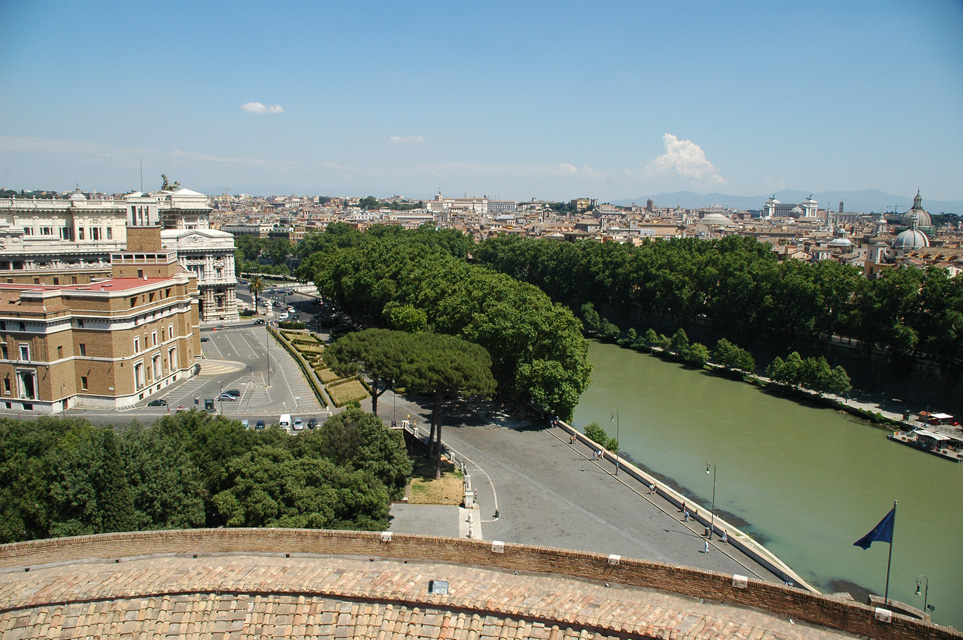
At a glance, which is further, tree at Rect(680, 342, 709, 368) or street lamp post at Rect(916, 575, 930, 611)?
tree at Rect(680, 342, 709, 368)

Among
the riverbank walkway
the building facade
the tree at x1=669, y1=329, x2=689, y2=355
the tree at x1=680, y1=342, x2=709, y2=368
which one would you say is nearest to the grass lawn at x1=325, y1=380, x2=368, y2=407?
the riverbank walkway

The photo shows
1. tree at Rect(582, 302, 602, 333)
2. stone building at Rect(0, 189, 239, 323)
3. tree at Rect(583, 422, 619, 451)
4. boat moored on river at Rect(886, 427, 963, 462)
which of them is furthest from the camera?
tree at Rect(582, 302, 602, 333)

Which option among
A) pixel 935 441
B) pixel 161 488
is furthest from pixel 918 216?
pixel 161 488

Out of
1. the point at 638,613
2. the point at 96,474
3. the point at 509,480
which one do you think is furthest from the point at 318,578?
the point at 509,480

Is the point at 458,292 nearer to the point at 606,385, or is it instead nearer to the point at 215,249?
the point at 606,385

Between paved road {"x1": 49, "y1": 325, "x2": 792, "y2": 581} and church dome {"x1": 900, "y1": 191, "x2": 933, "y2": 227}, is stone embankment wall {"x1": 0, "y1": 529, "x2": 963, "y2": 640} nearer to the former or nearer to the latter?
paved road {"x1": 49, "y1": 325, "x2": 792, "y2": 581}

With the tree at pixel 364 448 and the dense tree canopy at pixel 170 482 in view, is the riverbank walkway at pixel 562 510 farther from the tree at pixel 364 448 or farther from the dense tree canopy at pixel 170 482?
the dense tree canopy at pixel 170 482
